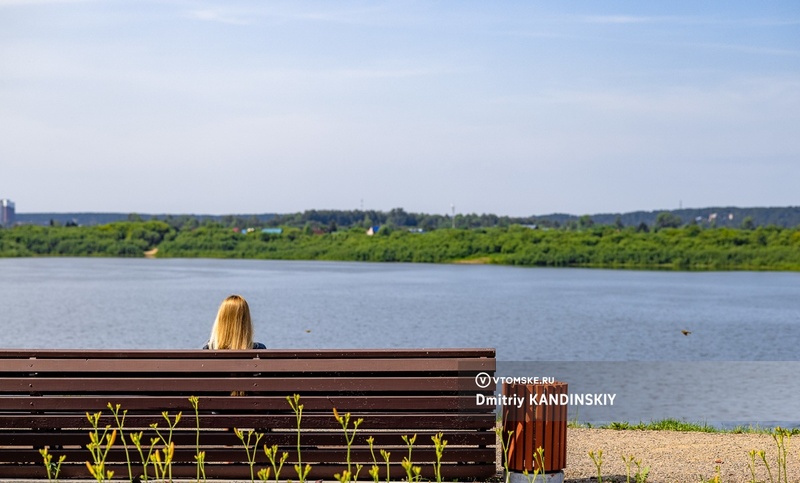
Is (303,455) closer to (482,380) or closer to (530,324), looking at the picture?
(482,380)

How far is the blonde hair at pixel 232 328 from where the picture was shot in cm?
646

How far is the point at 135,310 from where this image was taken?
50.1 m

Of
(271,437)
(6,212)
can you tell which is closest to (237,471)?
(271,437)

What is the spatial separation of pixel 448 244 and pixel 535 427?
118854mm

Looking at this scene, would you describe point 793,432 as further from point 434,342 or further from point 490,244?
point 490,244

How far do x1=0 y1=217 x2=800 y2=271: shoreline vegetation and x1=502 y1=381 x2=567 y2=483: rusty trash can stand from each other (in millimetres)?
103664

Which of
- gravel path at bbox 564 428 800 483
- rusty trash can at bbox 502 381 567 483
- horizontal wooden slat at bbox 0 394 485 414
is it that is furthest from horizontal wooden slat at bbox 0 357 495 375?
gravel path at bbox 564 428 800 483

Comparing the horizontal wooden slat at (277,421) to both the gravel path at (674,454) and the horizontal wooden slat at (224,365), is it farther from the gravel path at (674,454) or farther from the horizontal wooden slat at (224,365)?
the gravel path at (674,454)

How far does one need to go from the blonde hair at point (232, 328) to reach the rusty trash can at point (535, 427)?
165cm

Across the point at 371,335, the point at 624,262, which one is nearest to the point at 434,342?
the point at 371,335

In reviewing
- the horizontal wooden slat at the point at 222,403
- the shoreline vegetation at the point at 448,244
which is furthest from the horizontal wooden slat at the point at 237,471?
the shoreline vegetation at the point at 448,244

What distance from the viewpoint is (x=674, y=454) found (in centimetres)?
773

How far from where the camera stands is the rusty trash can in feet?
19.4

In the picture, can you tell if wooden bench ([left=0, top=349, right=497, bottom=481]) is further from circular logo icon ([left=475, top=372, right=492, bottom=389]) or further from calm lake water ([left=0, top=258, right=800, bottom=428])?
calm lake water ([left=0, top=258, right=800, bottom=428])
